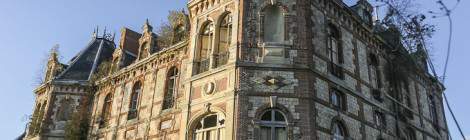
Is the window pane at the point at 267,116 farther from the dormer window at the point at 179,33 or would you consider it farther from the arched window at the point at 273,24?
the dormer window at the point at 179,33

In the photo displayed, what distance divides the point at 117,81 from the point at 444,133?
1745cm

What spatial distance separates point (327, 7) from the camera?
1802cm

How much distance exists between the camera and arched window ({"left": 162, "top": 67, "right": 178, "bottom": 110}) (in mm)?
20047

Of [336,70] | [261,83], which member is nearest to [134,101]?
[261,83]

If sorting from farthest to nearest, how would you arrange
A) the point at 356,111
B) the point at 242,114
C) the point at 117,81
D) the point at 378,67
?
the point at 117,81, the point at 378,67, the point at 356,111, the point at 242,114

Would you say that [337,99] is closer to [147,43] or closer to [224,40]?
[224,40]

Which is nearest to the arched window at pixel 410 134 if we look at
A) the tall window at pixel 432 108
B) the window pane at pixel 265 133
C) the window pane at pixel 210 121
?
the tall window at pixel 432 108

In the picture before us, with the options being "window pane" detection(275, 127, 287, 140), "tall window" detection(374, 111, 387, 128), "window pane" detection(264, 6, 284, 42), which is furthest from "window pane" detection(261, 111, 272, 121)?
"tall window" detection(374, 111, 387, 128)

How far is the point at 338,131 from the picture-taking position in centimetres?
1598

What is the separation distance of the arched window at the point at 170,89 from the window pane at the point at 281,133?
6.91 meters

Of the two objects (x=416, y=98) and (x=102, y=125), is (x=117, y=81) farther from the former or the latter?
(x=416, y=98)

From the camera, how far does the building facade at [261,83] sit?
1455 cm

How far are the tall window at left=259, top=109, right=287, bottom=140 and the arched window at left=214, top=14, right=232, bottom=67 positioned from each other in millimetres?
2716

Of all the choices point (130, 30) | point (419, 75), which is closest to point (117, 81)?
point (130, 30)
